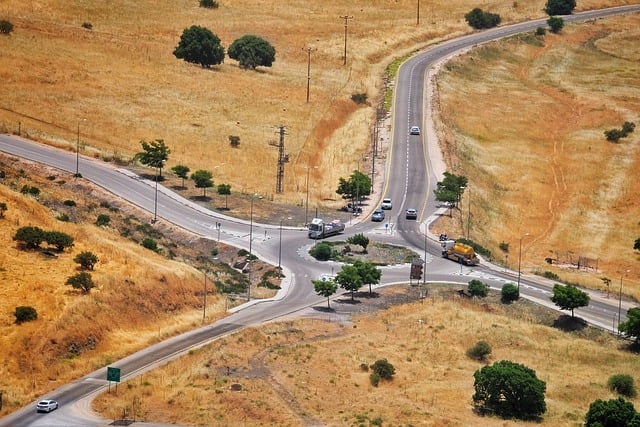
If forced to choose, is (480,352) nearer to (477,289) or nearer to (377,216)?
(477,289)

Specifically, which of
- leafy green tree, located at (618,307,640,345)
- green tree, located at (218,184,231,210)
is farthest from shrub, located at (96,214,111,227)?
leafy green tree, located at (618,307,640,345)

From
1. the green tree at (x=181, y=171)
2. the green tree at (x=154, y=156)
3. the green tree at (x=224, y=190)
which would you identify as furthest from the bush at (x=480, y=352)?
the green tree at (x=154, y=156)

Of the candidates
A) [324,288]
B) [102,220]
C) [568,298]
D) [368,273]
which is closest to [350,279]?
[368,273]

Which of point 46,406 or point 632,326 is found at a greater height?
point 632,326

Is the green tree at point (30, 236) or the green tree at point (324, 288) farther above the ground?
the green tree at point (30, 236)

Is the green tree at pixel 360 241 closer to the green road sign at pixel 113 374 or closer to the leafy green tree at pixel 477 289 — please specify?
the leafy green tree at pixel 477 289

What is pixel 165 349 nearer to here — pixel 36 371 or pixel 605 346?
pixel 36 371

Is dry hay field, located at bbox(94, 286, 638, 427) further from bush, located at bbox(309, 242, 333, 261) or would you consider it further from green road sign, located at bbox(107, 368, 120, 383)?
bush, located at bbox(309, 242, 333, 261)
